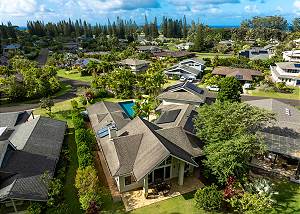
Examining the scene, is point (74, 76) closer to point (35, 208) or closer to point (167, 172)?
point (167, 172)

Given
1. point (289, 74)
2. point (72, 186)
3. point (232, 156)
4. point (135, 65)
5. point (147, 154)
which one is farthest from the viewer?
point (135, 65)

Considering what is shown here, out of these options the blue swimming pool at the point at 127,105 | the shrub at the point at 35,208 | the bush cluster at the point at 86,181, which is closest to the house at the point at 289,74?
the blue swimming pool at the point at 127,105

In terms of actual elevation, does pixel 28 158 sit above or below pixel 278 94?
above

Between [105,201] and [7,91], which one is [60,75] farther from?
[105,201]

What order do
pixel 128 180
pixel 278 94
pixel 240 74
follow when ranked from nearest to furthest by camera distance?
pixel 128 180 < pixel 278 94 < pixel 240 74

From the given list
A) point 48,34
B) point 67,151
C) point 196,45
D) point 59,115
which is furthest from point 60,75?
point 48,34

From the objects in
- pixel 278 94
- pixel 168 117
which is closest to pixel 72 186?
pixel 168 117

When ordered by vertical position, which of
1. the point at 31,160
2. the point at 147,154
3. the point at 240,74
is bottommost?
the point at 31,160
